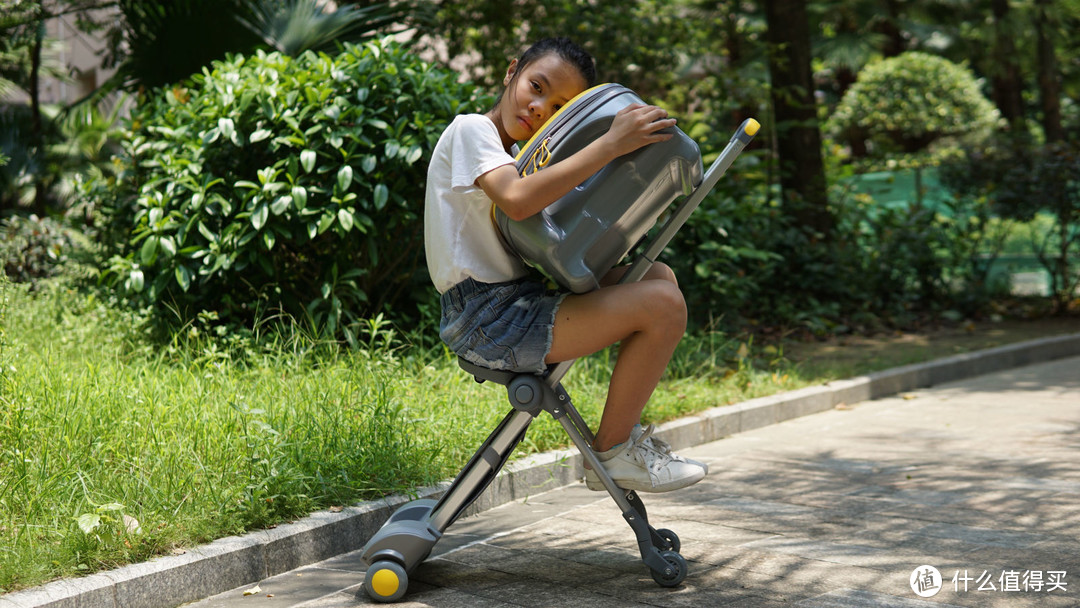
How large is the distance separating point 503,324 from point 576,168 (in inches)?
19.4

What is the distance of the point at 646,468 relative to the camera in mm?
2857

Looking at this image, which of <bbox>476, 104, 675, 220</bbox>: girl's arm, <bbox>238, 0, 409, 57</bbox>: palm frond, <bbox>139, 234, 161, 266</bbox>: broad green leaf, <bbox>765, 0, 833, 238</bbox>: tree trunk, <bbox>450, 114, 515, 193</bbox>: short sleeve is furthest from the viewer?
<bbox>765, 0, 833, 238</bbox>: tree trunk

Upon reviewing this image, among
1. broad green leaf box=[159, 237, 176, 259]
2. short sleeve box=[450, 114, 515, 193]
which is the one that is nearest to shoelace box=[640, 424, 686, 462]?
short sleeve box=[450, 114, 515, 193]

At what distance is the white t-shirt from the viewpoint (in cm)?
276

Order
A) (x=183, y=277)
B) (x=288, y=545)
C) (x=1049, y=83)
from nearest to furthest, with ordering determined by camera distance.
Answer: (x=288, y=545)
(x=183, y=277)
(x=1049, y=83)

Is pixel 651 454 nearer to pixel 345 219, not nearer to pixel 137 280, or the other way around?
pixel 345 219

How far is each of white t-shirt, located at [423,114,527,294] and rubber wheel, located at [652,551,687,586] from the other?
915 millimetres

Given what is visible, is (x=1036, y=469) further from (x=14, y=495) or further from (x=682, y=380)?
(x=14, y=495)

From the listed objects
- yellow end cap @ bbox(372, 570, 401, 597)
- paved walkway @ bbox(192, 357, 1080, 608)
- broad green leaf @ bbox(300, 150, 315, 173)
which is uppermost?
broad green leaf @ bbox(300, 150, 315, 173)

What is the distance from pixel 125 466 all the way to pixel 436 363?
2.19 meters

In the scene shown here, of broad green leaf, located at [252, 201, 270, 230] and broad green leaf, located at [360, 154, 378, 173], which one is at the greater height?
broad green leaf, located at [360, 154, 378, 173]

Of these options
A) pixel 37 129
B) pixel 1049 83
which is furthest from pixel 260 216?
pixel 1049 83

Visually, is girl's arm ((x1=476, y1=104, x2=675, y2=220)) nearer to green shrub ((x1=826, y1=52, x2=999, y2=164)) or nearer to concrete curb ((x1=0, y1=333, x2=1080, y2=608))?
concrete curb ((x1=0, y1=333, x2=1080, y2=608))

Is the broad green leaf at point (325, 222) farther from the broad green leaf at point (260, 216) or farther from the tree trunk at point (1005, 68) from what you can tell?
the tree trunk at point (1005, 68)
